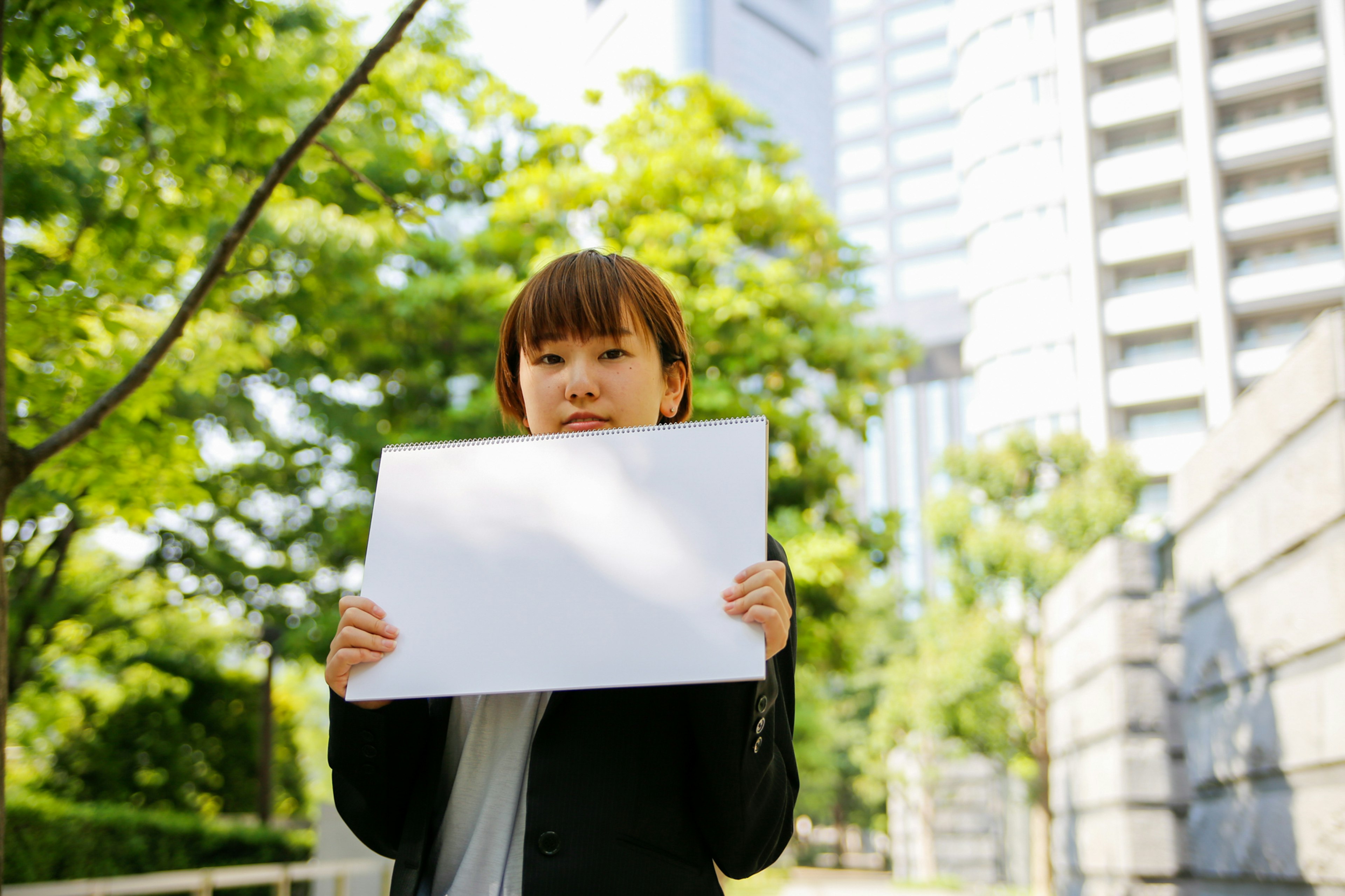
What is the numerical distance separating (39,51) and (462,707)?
2.94 metres

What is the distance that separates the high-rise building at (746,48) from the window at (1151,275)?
148 ft

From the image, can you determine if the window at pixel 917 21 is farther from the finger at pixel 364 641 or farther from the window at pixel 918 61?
the finger at pixel 364 641

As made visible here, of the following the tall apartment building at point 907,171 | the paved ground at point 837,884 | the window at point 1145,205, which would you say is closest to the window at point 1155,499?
the window at point 1145,205

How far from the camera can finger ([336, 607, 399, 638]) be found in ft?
4.39

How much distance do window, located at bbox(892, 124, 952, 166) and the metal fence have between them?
7259 centimetres

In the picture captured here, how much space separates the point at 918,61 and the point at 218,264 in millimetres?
79095

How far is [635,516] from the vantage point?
136 centimetres

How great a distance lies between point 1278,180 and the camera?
34.7m

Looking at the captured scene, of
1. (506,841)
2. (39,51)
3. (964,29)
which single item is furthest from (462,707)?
(964,29)

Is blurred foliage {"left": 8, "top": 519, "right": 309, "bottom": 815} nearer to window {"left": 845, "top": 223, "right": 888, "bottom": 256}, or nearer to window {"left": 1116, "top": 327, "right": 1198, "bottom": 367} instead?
window {"left": 1116, "top": 327, "right": 1198, "bottom": 367}

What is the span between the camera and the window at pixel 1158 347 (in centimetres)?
3584

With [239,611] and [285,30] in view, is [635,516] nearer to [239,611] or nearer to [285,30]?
[285,30]

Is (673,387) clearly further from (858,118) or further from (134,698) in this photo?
(858,118)

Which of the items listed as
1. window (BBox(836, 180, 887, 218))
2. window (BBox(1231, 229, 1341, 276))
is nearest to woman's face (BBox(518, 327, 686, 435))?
window (BBox(1231, 229, 1341, 276))
